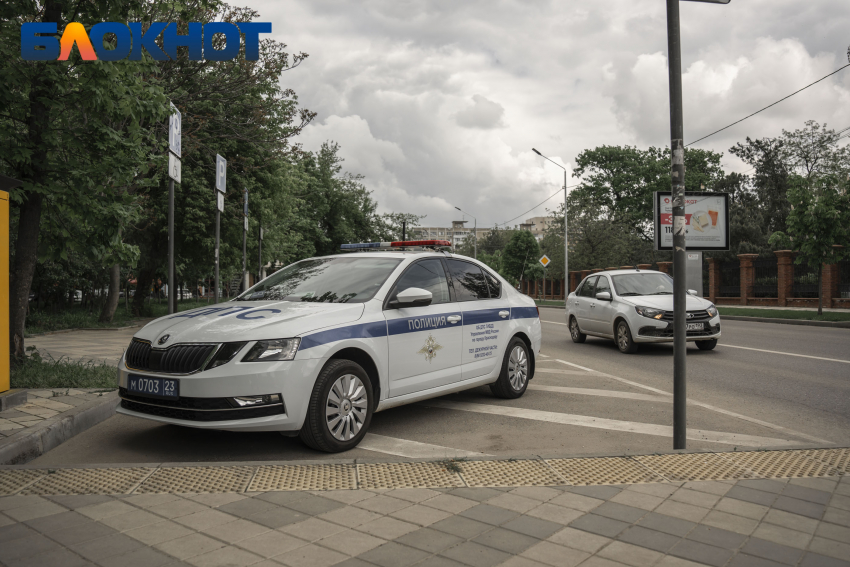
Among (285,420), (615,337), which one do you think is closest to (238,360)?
(285,420)

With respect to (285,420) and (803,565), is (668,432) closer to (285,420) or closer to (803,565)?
(803,565)

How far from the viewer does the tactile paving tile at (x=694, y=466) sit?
14.1ft

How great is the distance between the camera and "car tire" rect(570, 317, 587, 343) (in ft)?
48.2

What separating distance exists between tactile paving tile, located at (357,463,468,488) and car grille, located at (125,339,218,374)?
141 cm

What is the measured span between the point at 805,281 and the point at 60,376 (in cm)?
3036

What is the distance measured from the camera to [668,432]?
5.95m

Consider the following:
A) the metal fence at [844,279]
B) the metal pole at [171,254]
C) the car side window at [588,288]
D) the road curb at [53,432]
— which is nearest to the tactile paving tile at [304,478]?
the road curb at [53,432]

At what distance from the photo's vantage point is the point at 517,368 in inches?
297

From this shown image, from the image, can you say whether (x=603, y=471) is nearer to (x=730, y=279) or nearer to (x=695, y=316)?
(x=695, y=316)

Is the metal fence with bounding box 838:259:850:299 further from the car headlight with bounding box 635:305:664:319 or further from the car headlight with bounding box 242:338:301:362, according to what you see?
the car headlight with bounding box 242:338:301:362

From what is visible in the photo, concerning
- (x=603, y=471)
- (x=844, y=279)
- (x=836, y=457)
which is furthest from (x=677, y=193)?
(x=844, y=279)

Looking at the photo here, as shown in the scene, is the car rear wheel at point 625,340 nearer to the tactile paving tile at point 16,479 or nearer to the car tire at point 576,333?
the car tire at point 576,333

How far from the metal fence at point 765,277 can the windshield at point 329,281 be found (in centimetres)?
3026

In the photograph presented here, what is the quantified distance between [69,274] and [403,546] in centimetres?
2488
